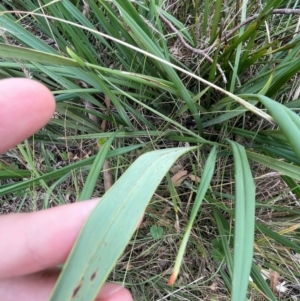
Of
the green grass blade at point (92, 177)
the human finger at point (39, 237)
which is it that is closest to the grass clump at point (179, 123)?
the green grass blade at point (92, 177)

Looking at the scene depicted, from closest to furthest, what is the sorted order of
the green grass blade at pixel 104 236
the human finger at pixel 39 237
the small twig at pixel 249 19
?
the green grass blade at pixel 104 236
the human finger at pixel 39 237
the small twig at pixel 249 19

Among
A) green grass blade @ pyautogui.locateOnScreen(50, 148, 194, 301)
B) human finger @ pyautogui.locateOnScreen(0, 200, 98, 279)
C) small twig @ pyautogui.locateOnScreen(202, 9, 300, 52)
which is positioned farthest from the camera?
small twig @ pyautogui.locateOnScreen(202, 9, 300, 52)

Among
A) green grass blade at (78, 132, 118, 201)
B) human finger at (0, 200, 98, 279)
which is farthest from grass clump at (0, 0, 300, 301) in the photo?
human finger at (0, 200, 98, 279)

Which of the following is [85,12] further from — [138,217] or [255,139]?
[138,217]

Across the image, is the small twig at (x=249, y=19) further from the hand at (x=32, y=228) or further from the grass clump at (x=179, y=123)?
the hand at (x=32, y=228)

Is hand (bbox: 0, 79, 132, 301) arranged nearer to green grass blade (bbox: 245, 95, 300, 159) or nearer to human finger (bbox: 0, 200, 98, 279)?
human finger (bbox: 0, 200, 98, 279)

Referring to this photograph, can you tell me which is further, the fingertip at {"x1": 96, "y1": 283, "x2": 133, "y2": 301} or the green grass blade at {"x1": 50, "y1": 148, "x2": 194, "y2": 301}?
the fingertip at {"x1": 96, "y1": 283, "x2": 133, "y2": 301}

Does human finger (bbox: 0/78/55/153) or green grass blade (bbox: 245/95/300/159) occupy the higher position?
human finger (bbox: 0/78/55/153)
